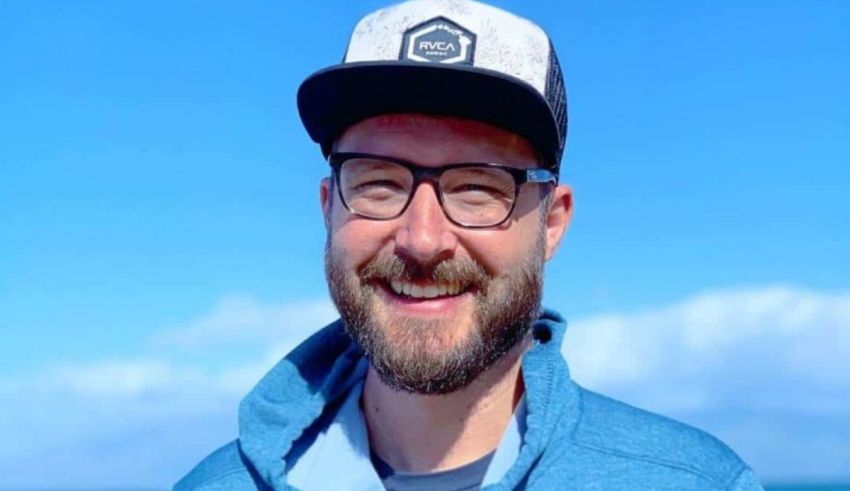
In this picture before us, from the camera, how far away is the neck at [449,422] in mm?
4535

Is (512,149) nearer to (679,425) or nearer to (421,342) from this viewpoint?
(421,342)

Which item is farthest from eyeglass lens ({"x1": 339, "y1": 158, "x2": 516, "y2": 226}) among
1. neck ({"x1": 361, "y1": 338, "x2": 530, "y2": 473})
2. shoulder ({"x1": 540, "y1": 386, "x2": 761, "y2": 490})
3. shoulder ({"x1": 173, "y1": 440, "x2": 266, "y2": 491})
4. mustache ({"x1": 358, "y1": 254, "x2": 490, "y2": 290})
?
shoulder ({"x1": 173, "y1": 440, "x2": 266, "y2": 491})

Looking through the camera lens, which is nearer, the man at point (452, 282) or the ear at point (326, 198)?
the man at point (452, 282)

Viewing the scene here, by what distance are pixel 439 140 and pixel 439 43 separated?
356 mm

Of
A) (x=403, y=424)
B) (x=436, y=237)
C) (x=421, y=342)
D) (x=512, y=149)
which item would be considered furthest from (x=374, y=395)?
(x=512, y=149)

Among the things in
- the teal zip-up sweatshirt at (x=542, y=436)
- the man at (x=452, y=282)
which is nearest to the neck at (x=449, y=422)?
the man at (x=452, y=282)

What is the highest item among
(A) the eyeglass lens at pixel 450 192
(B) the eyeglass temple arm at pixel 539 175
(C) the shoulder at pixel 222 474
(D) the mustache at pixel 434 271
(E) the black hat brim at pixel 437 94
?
(E) the black hat brim at pixel 437 94

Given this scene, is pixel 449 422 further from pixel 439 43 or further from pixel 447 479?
pixel 439 43

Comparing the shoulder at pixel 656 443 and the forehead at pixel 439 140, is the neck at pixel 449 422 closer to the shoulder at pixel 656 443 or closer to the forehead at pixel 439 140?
the shoulder at pixel 656 443

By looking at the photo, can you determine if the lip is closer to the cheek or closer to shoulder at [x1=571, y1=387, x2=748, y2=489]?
the cheek

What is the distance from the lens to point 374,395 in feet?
15.6

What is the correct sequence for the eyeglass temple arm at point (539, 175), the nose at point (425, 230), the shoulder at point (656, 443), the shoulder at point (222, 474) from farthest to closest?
the shoulder at point (222, 474) → the eyeglass temple arm at point (539, 175) → the shoulder at point (656, 443) → the nose at point (425, 230)

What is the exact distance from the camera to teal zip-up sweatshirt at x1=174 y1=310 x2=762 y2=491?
4312 millimetres

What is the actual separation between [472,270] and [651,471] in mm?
980
